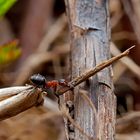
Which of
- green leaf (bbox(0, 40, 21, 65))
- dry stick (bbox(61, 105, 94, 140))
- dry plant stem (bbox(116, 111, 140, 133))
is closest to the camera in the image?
dry stick (bbox(61, 105, 94, 140))

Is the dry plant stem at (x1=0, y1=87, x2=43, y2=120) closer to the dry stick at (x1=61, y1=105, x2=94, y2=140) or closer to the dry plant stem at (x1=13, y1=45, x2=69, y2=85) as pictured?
the dry stick at (x1=61, y1=105, x2=94, y2=140)

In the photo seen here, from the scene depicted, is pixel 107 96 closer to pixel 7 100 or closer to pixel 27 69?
A: pixel 7 100

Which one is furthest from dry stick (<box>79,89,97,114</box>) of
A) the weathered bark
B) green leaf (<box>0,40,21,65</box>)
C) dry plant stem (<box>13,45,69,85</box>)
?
dry plant stem (<box>13,45,69,85</box>)

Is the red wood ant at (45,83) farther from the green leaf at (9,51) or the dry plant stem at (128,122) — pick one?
the dry plant stem at (128,122)

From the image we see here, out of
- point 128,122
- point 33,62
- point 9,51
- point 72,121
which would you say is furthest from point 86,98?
point 33,62

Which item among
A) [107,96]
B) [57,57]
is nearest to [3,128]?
[57,57]

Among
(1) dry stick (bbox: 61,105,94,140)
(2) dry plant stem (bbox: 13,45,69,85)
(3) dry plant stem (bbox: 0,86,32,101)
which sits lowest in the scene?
(1) dry stick (bbox: 61,105,94,140)
